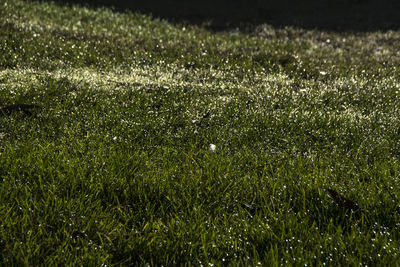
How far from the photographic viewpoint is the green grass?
246 centimetres

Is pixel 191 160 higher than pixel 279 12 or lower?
lower

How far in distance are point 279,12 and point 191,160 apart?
1669cm

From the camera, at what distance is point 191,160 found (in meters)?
3.85

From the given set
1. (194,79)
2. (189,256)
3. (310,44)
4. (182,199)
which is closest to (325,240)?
(189,256)

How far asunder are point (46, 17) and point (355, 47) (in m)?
9.91

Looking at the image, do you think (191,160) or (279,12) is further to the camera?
(279,12)

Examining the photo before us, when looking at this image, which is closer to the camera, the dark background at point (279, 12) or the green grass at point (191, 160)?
the green grass at point (191, 160)

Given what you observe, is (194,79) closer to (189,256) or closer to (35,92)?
(35,92)

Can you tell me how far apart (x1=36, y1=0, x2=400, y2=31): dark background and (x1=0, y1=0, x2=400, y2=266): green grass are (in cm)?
798

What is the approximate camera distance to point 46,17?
461 inches

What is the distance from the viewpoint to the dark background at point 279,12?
15.9m

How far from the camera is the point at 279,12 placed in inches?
738

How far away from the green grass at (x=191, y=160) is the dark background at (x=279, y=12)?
7.98 metres

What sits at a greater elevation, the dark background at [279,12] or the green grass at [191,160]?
the dark background at [279,12]
